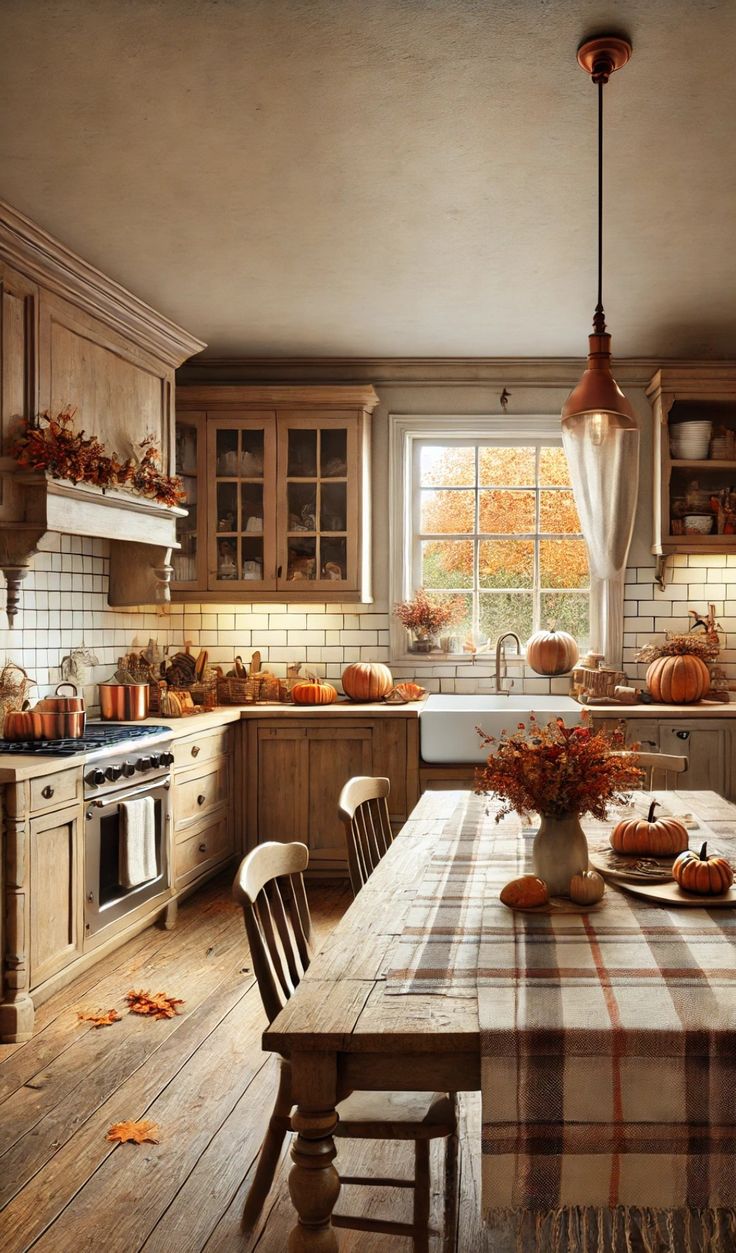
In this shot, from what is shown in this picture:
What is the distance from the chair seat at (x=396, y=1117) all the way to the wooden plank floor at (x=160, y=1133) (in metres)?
0.47

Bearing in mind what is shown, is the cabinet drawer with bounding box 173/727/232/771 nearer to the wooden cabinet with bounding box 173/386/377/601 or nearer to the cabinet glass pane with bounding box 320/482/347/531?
the wooden cabinet with bounding box 173/386/377/601

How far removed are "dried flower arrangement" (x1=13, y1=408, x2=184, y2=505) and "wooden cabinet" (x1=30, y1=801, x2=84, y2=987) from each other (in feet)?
4.14

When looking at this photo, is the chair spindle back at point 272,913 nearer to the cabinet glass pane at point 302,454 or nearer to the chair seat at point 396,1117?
the chair seat at point 396,1117

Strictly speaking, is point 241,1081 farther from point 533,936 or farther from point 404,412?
point 404,412

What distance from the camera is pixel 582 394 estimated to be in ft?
8.16

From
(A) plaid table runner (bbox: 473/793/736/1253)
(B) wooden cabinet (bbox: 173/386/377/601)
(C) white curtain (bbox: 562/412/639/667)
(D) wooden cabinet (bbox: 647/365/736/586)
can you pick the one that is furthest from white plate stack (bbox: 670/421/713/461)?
(A) plaid table runner (bbox: 473/793/736/1253)

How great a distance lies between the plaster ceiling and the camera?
2508 millimetres

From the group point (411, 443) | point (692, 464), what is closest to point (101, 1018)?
point (411, 443)

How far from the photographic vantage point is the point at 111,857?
4012 mm

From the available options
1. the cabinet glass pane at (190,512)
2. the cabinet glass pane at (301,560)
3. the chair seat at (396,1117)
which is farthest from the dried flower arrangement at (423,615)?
the chair seat at (396,1117)

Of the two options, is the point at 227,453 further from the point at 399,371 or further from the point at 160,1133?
the point at 160,1133

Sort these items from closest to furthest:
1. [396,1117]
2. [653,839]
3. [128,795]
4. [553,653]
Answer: [396,1117] → [653,839] → [128,795] → [553,653]

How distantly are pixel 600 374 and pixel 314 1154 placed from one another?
1.85 meters

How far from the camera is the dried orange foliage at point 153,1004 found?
357cm
